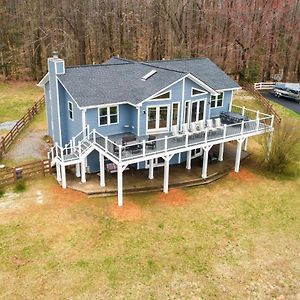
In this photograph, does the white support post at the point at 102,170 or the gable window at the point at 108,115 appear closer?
the white support post at the point at 102,170

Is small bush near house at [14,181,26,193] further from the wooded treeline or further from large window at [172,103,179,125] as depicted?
the wooded treeline

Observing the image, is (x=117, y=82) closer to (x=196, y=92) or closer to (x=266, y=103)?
(x=196, y=92)

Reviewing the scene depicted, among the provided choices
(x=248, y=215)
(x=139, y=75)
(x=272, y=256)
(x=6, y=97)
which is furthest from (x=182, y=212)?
(x=6, y=97)

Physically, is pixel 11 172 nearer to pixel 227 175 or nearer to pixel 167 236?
pixel 167 236

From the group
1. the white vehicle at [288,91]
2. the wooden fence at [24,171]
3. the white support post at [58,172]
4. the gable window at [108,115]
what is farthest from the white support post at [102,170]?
the white vehicle at [288,91]

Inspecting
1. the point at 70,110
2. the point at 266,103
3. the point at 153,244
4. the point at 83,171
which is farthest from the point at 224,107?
the point at 153,244

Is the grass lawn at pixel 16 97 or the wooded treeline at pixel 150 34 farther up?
the wooded treeline at pixel 150 34

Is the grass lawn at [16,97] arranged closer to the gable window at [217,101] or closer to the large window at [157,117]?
the large window at [157,117]
